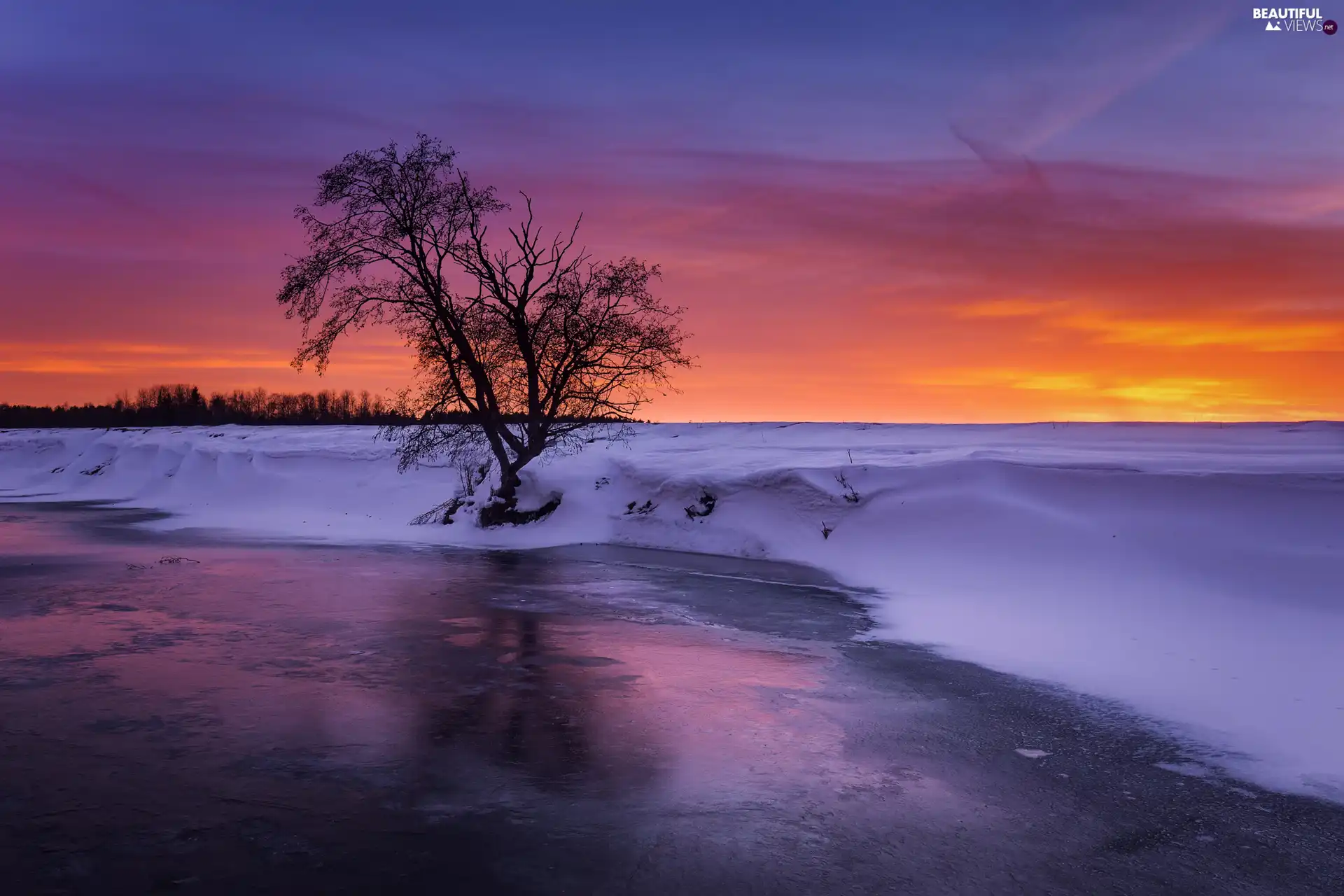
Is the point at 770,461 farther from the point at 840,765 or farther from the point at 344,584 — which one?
the point at 840,765

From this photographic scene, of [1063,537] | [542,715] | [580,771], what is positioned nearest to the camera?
[580,771]

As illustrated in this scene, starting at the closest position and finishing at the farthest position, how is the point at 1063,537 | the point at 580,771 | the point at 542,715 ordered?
the point at 580,771, the point at 542,715, the point at 1063,537

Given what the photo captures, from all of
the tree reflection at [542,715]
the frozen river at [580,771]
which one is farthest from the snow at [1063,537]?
the tree reflection at [542,715]

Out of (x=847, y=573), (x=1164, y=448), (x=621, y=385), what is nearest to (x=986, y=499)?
(x=847, y=573)

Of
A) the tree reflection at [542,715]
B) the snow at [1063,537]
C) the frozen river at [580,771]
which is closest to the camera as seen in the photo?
the frozen river at [580,771]

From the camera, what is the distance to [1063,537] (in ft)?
50.3

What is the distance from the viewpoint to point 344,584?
15117mm

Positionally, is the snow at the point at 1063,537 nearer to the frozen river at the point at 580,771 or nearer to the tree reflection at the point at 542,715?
the frozen river at the point at 580,771

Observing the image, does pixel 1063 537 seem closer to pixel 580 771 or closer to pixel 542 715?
pixel 542 715

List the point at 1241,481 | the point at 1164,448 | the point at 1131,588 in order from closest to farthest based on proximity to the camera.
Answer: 1. the point at 1131,588
2. the point at 1241,481
3. the point at 1164,448

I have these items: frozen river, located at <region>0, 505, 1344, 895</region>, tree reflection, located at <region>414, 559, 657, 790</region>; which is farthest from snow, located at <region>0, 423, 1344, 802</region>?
tree reflection, located at <region>414, 559, 657, 790</region>

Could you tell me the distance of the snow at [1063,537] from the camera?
29.8 feet

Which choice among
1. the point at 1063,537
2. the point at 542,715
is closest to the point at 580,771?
the point at 542,715

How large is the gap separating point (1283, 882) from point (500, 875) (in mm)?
4191
